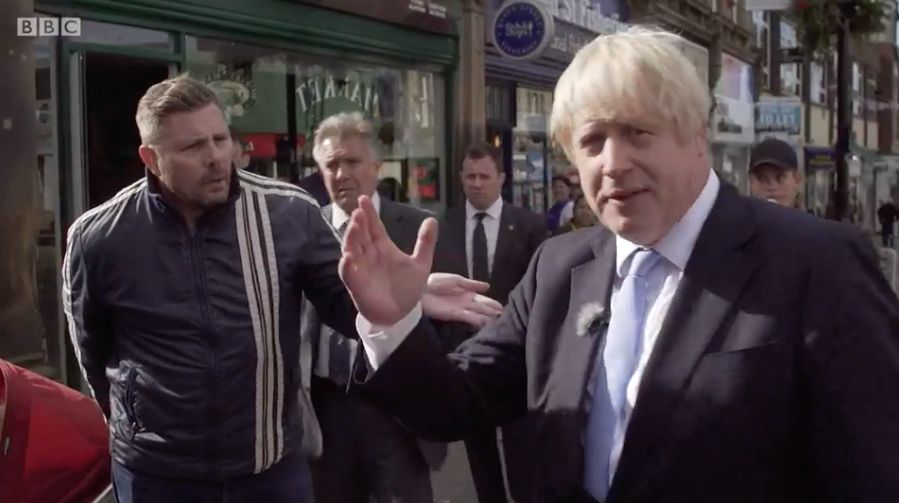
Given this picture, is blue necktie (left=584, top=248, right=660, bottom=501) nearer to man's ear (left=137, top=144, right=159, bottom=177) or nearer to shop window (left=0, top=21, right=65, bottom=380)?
man's ear (left=137, top=144, right=159, bottom=177)

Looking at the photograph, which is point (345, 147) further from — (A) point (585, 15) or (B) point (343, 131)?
(A) point (585, 15)

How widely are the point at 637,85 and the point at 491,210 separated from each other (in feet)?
16.1

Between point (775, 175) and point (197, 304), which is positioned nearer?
point (197, 304)

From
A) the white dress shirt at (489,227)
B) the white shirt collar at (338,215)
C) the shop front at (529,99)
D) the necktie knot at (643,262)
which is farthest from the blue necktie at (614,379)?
the shop front at (529,99)

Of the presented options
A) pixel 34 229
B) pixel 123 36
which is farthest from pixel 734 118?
pixel 34 229

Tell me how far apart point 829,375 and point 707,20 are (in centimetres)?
2812

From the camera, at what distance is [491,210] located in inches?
276

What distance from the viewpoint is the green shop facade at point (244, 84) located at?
855 centimetres

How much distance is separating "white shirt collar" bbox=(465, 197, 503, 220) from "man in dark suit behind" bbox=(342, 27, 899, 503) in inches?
182

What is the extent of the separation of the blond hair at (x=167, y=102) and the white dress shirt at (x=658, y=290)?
149cm

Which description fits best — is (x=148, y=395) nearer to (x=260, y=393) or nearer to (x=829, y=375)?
(x=260, y=393)

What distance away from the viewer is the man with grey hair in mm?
3443

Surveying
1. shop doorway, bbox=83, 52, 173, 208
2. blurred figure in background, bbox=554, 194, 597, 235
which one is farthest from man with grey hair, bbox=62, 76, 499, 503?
shop doorway, bbox=83, 52, 173, 208

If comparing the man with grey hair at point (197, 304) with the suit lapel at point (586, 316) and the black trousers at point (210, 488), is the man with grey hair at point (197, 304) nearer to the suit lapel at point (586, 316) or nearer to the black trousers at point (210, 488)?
the black trousers at point (210, 488)
